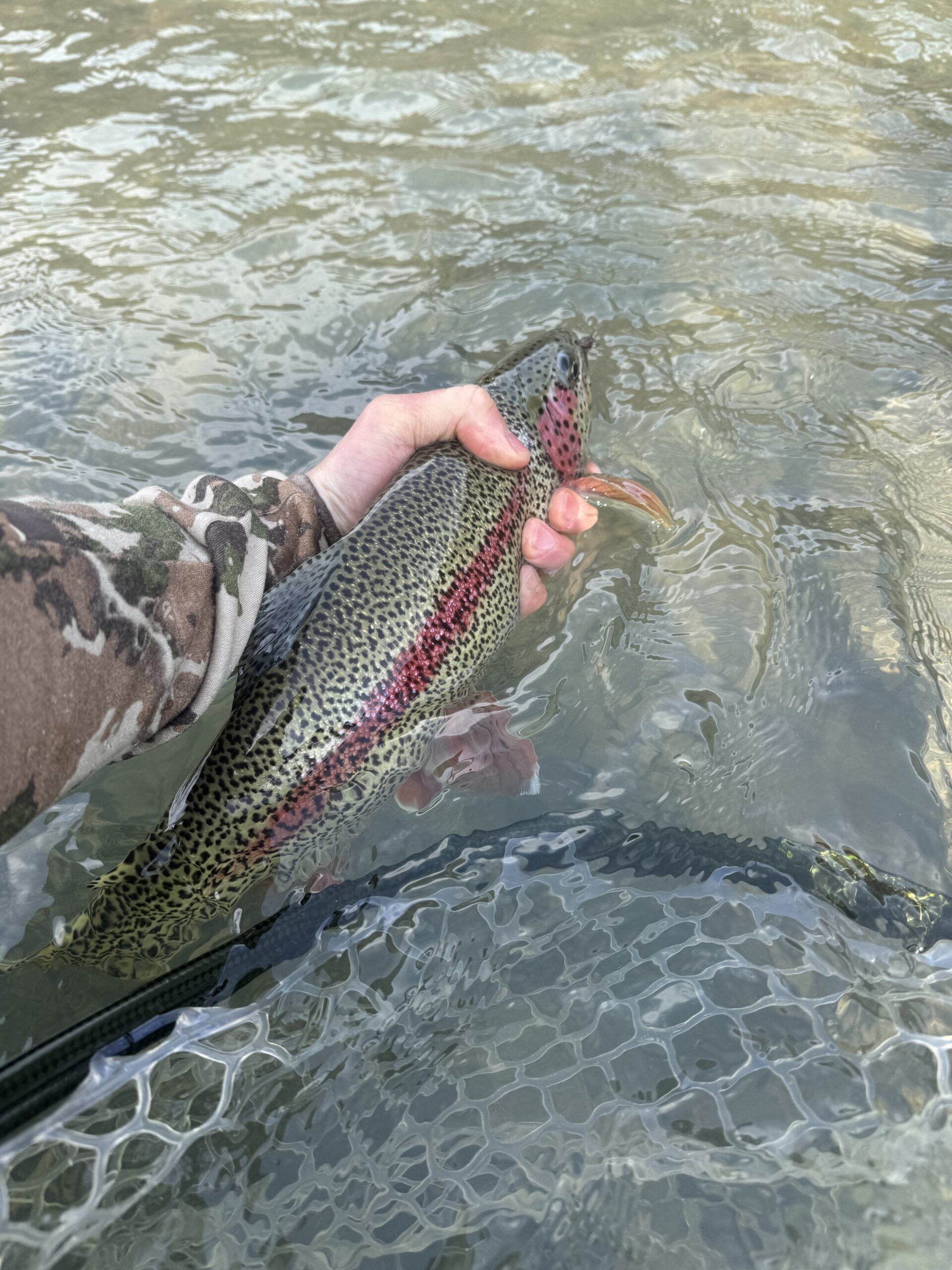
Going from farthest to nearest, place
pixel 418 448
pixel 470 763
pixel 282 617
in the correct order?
pixel 418 448
pixel 470 763
pixel 282 617

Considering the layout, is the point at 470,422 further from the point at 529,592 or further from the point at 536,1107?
the point at 536,1107

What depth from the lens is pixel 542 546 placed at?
3219mm

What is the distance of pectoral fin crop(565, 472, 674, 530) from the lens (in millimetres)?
3430

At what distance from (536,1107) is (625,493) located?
6.84ft

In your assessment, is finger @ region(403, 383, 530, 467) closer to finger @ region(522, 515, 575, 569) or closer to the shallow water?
finger @ region(522, 515, 575, 569)

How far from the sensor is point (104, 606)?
2225mm

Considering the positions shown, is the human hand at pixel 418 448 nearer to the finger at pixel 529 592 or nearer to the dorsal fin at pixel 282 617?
the finger at pixel 529 592

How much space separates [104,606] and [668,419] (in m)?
2.49

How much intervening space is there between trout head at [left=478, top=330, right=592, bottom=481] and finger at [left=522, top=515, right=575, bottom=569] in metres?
0.32

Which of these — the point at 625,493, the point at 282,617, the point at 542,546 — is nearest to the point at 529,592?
the point at 542,546

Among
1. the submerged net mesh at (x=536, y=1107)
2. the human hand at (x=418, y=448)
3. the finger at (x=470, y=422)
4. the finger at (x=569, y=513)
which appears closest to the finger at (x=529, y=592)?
the human hand at (x=418, y=448)

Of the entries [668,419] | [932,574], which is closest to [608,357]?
[668,419]

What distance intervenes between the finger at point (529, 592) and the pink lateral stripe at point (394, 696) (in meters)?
0.18

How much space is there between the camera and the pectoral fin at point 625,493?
3430mm
